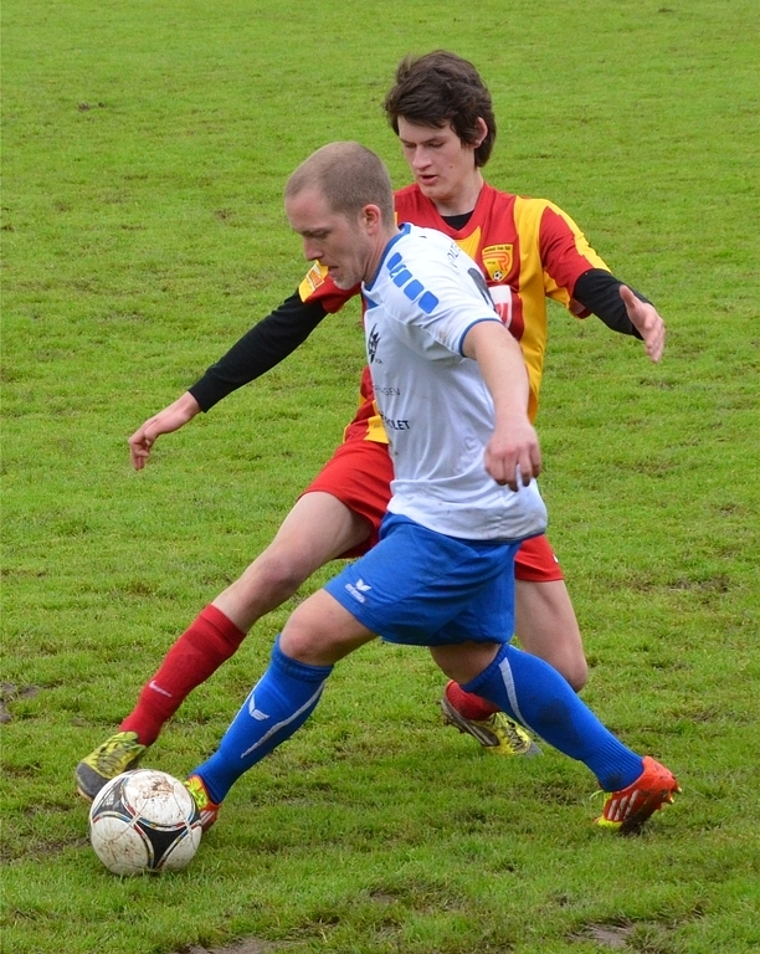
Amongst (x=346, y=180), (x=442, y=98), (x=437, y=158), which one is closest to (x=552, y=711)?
(x=346, y=180)

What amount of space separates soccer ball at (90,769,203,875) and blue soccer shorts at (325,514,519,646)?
846 millimetres

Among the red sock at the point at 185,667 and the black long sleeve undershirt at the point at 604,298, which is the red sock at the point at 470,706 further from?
the black long sleeve undershirt at the point at 604,298

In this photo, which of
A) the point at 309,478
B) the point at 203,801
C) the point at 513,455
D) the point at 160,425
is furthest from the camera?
the point at 309,478

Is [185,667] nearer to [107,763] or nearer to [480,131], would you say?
[107,763]

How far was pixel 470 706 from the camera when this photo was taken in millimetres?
5508

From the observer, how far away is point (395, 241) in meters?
4.12

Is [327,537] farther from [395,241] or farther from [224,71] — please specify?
[224,71]

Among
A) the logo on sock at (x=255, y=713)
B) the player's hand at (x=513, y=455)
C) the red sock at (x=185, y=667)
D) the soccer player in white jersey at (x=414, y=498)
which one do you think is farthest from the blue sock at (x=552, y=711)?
the player's hand at (x=513, y=455)

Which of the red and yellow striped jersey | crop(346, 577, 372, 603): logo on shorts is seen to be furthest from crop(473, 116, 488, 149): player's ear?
crop(346, 577, 372, 603): logo on shorts

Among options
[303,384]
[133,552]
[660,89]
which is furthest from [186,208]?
[133,552]

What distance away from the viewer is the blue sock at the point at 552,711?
444cm

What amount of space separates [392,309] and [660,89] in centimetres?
1868

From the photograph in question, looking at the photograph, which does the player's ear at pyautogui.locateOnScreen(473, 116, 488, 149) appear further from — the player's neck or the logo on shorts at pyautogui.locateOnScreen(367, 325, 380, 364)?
the logo on shorts at pyautogui.locateOnScreen(367, 325, 380, 364)

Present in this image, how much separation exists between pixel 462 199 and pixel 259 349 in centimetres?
89
